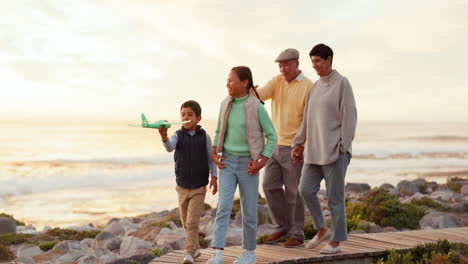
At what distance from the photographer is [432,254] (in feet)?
24.0

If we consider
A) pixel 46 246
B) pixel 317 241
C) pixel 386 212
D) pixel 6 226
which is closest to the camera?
pixel 317 241

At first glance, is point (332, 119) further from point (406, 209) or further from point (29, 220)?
point (29, 220)

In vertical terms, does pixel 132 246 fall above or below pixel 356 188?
below

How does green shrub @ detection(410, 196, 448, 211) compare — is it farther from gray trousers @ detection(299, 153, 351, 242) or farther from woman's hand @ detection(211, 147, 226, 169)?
woman's hand @ detection(211, 147, 226, 169)

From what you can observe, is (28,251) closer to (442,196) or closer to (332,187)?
(332,187)

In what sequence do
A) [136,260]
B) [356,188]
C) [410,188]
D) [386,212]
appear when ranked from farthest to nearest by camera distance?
[356,188] < [410,188] < [386,212] < [136,260]

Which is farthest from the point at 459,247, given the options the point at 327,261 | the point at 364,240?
the point at 327,261

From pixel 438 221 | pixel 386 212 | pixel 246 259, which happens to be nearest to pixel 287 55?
pixel 246 259

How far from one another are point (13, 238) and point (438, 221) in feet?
30.8

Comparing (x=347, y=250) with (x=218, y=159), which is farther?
(x=347, y=250)

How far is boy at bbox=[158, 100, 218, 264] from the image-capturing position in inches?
246

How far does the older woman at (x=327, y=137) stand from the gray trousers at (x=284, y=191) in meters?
0.20

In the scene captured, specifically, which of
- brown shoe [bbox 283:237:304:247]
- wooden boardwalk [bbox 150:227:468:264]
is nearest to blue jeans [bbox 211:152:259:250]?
wooden boardwalk [bbox 150:227:468:264]

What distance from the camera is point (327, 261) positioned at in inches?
273
